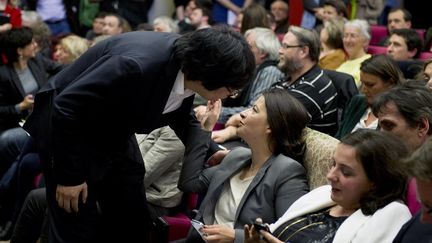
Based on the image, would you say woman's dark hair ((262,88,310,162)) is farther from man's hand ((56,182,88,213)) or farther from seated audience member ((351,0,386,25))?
seated audience member ((351,0,386,25))

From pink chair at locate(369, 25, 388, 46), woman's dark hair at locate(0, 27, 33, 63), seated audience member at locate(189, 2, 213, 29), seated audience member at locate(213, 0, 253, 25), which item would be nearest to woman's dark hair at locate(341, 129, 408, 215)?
woman's dark hair at locate(0, 27, 33, 63)

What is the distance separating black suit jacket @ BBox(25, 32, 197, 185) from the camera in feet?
9.01

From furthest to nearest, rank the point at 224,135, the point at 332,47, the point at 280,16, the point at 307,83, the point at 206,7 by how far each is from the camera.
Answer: the point at 206,7 → the point at 280,16 → the point at 332,47 → the point at 307,83 → the point at 224,135

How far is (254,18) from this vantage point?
7.08 metres

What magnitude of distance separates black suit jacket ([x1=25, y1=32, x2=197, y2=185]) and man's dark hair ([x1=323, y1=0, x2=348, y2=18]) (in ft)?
15.7

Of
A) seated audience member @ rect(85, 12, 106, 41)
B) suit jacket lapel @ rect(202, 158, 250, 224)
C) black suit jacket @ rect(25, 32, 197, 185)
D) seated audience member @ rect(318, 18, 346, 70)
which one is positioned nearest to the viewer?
black suit jacket @ rect(25, 32, 197, 185)

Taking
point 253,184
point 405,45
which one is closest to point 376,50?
point 405,45

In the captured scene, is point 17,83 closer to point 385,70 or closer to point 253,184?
point 385,70

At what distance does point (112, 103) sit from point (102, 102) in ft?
0.12

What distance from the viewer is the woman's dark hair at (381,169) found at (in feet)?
8.33

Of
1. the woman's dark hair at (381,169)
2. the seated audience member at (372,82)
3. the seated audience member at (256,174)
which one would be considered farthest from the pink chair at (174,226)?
the woman's dark hair at (381,169)

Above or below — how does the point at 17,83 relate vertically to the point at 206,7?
above

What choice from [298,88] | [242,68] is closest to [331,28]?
[298,88]

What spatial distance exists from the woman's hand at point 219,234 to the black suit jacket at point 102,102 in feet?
1.36
